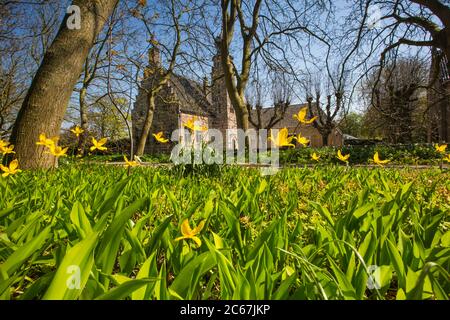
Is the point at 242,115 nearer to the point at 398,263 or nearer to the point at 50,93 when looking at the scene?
the point at 50,93

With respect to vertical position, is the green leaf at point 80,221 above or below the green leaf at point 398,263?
above

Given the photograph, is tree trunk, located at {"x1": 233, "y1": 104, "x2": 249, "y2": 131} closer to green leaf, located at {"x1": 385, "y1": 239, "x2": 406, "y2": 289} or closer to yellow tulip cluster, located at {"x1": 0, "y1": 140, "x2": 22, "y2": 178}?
yellow tulip cluster, located at {"x1": 0, "y1": 140, "x2": 22, "y2": 178}

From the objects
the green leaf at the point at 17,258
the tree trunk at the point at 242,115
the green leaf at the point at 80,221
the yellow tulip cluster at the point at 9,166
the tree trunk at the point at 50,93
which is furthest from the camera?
the tree trunk at the point at 242,115

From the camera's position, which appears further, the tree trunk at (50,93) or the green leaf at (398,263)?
the tree trunk at (50,93)

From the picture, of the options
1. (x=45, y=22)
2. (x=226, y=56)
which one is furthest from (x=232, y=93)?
(x=45, y=22)

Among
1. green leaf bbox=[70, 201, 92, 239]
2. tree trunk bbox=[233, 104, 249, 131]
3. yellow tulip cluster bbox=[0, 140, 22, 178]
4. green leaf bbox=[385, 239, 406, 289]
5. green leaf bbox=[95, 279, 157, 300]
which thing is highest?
tree trunk bbox=[233, 104, 249, 131]

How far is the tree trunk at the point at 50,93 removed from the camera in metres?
3.85

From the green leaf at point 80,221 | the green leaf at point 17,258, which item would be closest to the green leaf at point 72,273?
the green leaf at point 17,258

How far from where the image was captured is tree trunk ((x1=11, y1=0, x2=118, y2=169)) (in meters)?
3.85

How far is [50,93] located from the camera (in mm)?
3949

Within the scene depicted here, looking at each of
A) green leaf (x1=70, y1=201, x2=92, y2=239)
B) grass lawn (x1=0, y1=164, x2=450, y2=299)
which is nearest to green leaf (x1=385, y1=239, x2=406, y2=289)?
grass lawn (x1=0, y1=164, x2=450, y2=299)

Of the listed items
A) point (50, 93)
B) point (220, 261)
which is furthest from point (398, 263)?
point (50, 93)

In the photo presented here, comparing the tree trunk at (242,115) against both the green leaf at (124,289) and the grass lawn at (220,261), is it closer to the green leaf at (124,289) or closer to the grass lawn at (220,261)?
the grass lawn at (220,261)
